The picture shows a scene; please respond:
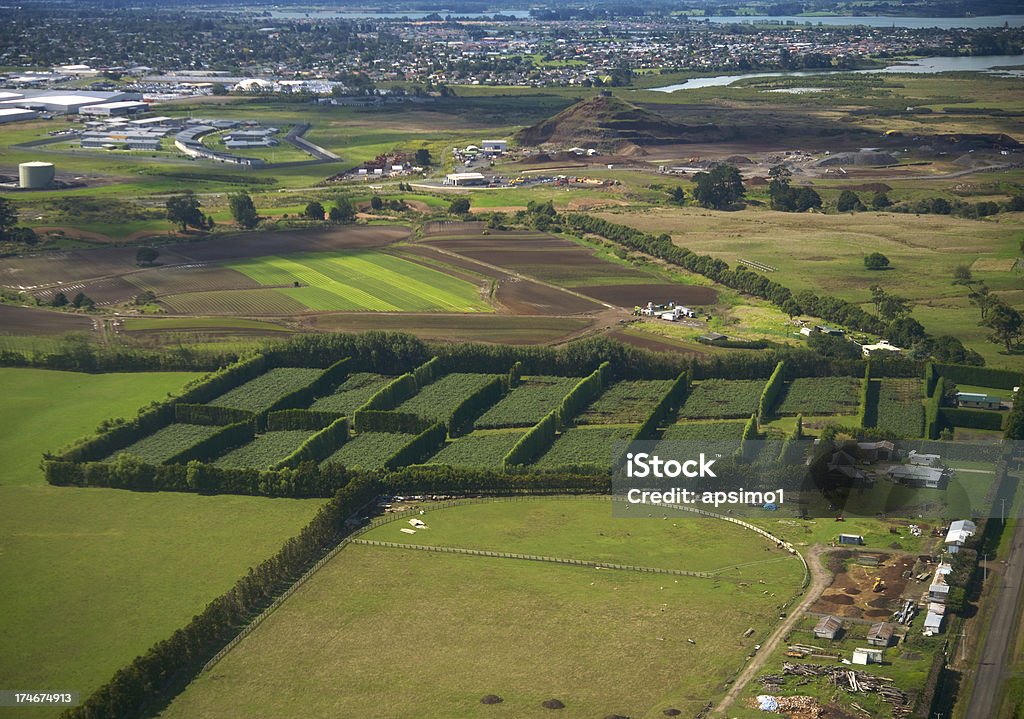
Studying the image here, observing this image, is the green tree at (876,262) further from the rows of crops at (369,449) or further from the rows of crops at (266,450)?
the rows of crops at (266,450)

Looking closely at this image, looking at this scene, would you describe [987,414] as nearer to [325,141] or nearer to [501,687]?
[501,687]

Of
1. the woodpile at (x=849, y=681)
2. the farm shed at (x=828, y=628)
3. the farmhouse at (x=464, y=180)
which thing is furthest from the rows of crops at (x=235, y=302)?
the woodpile at (x=849, y=681)

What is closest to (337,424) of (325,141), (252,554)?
(252,554)

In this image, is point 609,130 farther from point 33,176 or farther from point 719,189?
point 33,176

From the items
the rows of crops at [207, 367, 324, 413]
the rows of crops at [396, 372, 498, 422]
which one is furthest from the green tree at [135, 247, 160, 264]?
the rows of crops at [396, 372, 498, 422]

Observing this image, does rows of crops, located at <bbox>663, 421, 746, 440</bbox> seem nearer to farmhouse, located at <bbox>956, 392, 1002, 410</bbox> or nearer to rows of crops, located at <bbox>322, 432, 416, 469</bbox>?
farmhouse, located at <bbox>956, 392, 1002, 410</bbox>
